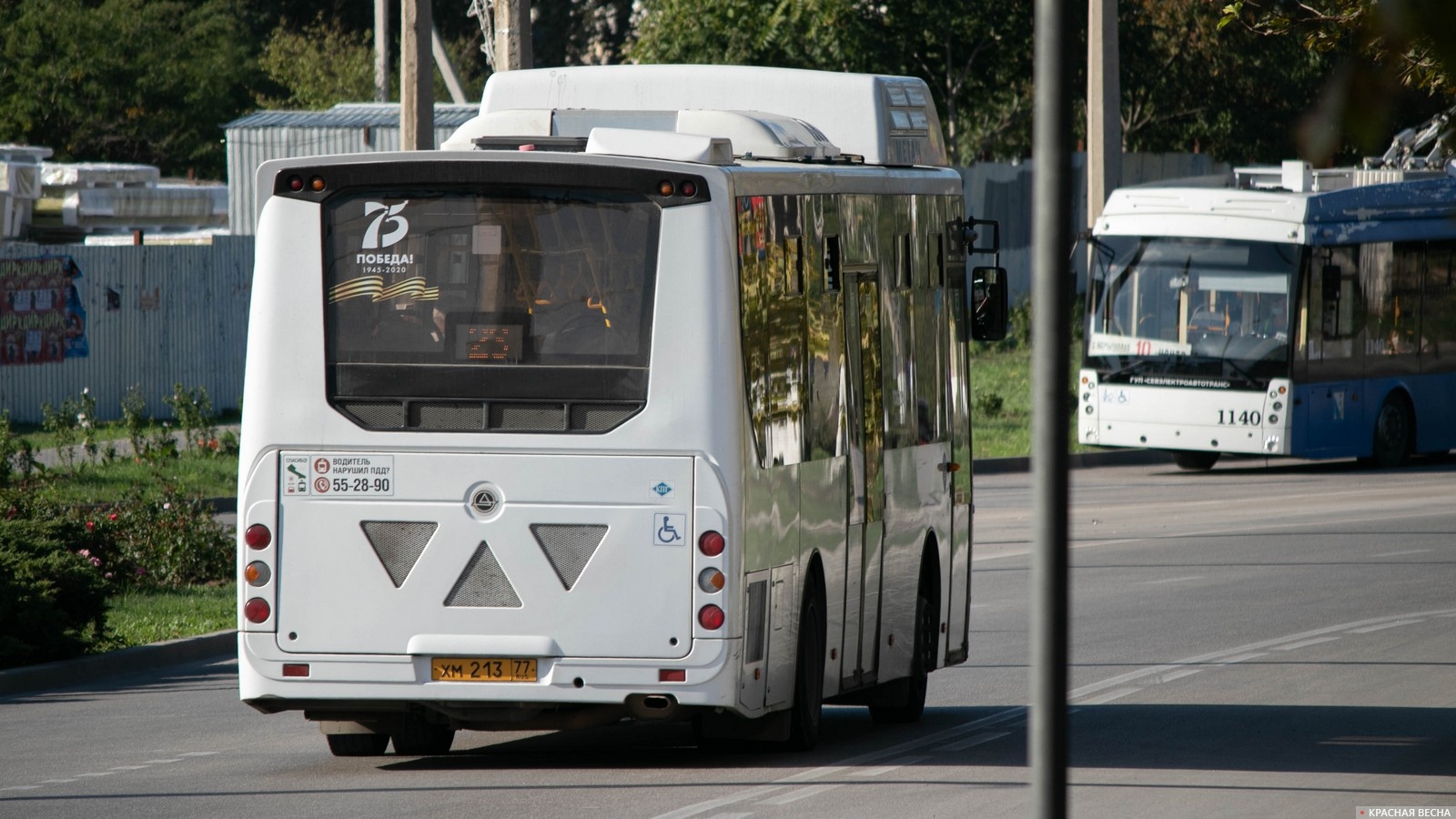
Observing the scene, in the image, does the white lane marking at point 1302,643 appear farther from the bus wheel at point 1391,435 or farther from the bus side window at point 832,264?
the bus wheel at point 1391,435

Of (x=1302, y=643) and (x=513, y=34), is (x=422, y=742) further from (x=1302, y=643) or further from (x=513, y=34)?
(x=513, y=34)

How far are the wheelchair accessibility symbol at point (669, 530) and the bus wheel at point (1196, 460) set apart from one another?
69.5 ft

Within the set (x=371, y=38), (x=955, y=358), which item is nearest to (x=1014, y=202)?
(x=371, y=38)

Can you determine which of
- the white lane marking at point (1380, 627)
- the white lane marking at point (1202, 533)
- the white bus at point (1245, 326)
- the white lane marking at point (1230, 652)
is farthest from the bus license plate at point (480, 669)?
the white bus at point (1245, 326)

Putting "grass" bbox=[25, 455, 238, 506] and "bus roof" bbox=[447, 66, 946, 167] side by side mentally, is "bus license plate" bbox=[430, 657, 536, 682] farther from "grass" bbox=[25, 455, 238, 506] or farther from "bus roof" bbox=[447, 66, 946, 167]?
"grass" bbox=[25, 455, 238, 506]

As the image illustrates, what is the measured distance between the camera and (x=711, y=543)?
8.98 m

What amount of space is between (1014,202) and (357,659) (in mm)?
40696

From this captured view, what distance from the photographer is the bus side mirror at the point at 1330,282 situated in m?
28.5

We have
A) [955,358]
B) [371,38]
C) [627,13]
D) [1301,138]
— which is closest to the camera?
[1301,138]

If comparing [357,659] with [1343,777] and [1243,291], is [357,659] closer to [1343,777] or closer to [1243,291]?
[1343,777]

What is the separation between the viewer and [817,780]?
9.37m

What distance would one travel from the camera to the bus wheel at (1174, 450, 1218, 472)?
2930 centimetres

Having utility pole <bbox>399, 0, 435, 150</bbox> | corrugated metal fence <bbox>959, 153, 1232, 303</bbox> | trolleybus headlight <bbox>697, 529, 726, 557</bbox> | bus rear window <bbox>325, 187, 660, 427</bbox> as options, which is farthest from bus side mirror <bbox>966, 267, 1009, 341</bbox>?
corrugated metal fence <bbox>959, 153, 1232, 303</bbox>

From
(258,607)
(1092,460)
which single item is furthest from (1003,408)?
(258,607)
